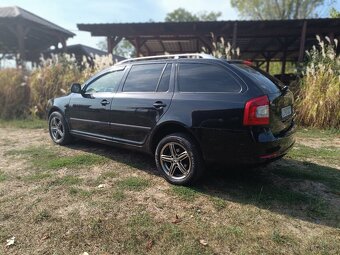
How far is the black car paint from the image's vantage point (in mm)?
3752

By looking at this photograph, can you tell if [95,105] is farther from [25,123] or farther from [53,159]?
[25,123]

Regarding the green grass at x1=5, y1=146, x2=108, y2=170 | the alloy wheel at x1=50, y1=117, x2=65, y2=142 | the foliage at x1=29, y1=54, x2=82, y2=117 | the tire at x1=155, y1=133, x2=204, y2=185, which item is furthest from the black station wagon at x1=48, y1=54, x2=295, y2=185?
the foliage at x1=29, y1=54, x2=82, y2=117

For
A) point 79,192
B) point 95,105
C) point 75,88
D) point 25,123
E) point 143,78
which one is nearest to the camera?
point 79,192

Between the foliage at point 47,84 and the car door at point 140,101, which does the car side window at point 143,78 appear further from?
the foliage at point 47,84

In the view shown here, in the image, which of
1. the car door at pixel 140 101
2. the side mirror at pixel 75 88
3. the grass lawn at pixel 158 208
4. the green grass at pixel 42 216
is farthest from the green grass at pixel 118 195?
the side mirror at pixel 75 88

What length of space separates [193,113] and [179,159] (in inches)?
26.9

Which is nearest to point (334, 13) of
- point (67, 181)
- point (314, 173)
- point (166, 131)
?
point (314, 173)

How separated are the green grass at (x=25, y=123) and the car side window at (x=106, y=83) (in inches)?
149

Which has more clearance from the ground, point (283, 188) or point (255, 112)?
point (255, 112)

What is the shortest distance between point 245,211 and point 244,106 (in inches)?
47.6

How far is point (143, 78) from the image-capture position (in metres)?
4.93

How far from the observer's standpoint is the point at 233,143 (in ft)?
12.5

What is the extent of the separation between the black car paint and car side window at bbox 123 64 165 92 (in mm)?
97

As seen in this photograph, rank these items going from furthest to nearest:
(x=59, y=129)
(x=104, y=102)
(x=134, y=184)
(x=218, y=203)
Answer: (x=59, y=129) < (x=104, y=102) < (x=134, y=184) < (x=218, y=203)
